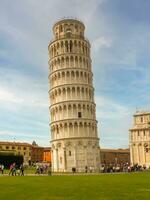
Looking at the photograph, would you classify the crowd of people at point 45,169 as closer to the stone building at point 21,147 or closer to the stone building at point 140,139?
the stone building at point 140,139

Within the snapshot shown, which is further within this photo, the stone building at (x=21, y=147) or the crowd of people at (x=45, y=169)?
the stone building at (x=21, y=147)

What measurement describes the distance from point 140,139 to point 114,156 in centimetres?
5625

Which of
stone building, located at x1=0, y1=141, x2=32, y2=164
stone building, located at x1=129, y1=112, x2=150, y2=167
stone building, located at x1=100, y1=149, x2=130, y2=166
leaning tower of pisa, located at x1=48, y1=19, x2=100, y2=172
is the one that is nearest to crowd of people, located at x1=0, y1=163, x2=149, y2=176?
leaning tower of pisa, located at x1=48, y1=19, x2=100, y2=172

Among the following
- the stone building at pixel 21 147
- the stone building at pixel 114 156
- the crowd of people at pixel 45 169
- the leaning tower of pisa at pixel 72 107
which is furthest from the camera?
the stone building at pixel 21 147

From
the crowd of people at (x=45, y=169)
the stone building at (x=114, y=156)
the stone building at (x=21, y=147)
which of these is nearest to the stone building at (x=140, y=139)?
the crowd of people at (x=45, y=169)

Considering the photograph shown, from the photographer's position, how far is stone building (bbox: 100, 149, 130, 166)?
16425 centimetres

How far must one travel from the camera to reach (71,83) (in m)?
89.9

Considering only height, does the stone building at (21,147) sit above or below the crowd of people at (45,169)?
above

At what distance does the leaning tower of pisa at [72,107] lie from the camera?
87438mm

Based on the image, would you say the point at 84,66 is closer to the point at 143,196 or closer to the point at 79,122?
the point at 79,122

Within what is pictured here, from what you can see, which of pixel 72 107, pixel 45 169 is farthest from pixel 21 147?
pixel 45 169

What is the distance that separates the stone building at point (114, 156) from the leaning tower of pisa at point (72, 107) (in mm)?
74324

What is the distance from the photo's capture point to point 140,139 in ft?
→ 382

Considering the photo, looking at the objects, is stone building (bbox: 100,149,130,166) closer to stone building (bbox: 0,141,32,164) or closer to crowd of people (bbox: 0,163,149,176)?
stone building (bbox: 0,141,32,164)
